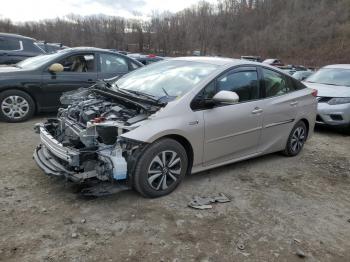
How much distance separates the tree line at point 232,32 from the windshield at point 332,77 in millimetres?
40120

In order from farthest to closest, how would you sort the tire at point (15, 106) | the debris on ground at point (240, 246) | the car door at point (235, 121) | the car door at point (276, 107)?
the tire at point (15, 106) → the car door at point (276, 107) → the car door at point (235, 121) → the debris on ground at point (240, 246)

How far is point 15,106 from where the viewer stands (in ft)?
22.8

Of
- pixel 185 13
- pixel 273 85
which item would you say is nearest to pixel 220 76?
pixel 273 85

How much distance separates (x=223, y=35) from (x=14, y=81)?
69.0 metres

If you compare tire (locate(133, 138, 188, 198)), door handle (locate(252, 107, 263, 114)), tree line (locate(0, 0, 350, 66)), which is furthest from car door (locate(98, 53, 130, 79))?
tree line (locate(0, 0, 350, 66))

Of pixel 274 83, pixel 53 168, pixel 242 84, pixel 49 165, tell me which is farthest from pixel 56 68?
pixel 274 83

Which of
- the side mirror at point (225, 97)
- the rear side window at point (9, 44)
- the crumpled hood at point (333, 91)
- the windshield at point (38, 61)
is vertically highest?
the rear side window at point (9, 44)

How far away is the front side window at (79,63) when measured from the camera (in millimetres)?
7406

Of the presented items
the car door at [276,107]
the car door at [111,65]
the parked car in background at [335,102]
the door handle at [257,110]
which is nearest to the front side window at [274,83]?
the car door at [276,107]

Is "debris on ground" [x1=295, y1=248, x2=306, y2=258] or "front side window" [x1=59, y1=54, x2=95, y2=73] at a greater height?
"front side window" [x1=59, y1=54, x2=95, y2=73]

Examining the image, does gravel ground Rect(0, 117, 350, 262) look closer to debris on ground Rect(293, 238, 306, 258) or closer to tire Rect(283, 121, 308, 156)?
debris on ground Rect(293, 238, 306, 258)

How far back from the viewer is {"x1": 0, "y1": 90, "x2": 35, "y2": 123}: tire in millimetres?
6828

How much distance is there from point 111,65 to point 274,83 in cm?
382

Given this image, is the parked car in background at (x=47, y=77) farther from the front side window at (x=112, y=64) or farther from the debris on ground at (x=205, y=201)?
the debris on ground at (x=205, y=201)
